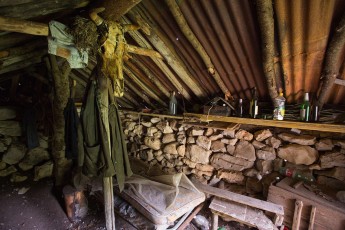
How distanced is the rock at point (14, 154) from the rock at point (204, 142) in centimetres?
448

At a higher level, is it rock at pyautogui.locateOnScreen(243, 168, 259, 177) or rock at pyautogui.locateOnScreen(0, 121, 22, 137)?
rock at pyautogui.locateOnScreen(0, 121, 22, 137)

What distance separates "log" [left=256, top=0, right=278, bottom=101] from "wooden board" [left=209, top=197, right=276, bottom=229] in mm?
1732

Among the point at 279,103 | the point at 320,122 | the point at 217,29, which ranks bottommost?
the point at 320,122

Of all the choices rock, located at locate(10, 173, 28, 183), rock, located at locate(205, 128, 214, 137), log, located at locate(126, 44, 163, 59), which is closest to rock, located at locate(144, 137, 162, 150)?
rock, located at locate(205, 128, 214, 137)

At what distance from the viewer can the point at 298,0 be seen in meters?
1.61

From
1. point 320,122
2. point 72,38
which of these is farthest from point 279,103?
point 72,38

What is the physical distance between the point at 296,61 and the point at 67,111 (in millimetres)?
3489

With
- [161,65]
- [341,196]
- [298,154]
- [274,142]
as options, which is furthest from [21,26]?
[341,196]

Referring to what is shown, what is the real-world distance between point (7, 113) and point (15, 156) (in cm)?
108

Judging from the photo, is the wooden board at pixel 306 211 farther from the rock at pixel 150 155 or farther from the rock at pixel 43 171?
the rock at pixel 43 171

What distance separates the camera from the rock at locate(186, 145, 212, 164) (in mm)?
3455

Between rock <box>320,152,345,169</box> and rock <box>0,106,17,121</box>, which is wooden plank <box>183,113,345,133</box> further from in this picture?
rock <box>0,106,17,121</box>

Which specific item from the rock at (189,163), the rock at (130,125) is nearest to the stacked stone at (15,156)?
the rock at (130,125)

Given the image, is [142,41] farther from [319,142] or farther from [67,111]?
[319,142]
